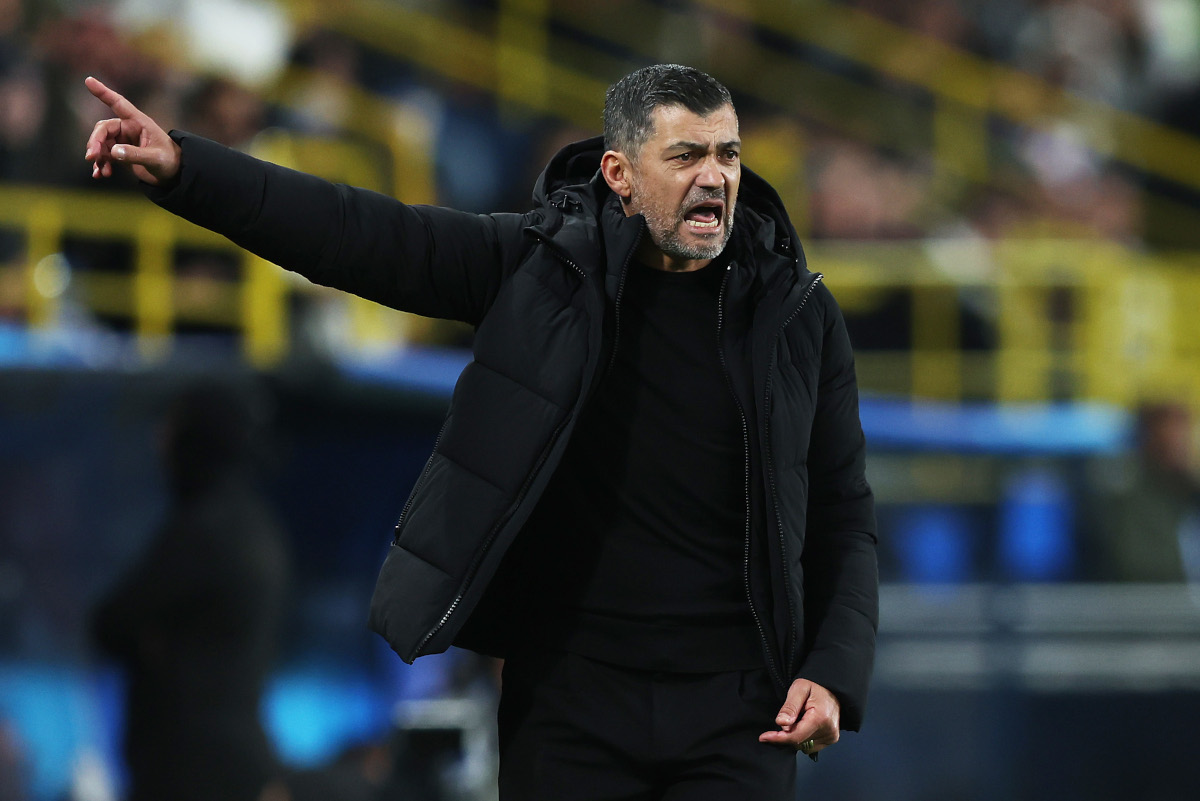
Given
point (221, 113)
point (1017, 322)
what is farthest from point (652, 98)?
point (1017, 322)

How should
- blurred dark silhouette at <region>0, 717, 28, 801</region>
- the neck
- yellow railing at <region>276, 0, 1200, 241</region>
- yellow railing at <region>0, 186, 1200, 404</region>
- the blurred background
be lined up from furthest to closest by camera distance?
yellow railing at <region>276, 0, 1200, 241</region>
yellow railing at <region>0, 186, 1200, 404</region>
the blurred background
blurred dark silhouette at <region>0, 717, 28, 801</region>
the neck

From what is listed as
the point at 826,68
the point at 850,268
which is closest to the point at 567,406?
the point at 850,268

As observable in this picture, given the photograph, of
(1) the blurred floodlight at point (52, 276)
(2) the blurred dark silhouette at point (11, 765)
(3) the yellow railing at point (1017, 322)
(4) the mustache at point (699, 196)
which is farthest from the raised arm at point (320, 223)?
(3) the yellow railing at point (1017, 322)

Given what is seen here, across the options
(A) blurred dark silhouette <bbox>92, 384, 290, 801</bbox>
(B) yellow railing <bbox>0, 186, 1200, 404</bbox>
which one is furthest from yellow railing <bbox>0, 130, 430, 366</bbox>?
(A) blurred dark silhouette <bbox>92, 384, 290, 801</bbox>

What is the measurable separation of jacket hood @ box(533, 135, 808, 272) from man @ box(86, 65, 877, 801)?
0.04 meters

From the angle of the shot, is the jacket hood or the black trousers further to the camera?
the jacket hood

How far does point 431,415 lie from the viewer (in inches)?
261

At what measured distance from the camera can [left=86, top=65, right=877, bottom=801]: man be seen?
2.41 m

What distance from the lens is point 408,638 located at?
2.38 m

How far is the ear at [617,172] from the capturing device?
265 centimetres

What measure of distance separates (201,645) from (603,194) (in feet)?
7.87

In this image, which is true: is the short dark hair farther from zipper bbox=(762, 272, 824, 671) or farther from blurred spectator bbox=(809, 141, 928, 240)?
blurred spectator bbox=(809, 141, 928, 240)

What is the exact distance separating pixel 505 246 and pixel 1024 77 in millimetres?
8926

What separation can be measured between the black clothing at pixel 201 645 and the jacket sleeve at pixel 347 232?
90.4 inches
